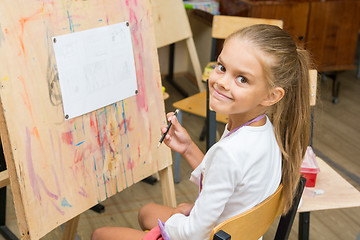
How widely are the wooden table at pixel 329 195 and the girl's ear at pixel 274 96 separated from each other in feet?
1.61

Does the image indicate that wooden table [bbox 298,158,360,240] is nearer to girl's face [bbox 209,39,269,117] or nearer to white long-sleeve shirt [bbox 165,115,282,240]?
white long-sleeve shirt [bbox 165,115,282,240]

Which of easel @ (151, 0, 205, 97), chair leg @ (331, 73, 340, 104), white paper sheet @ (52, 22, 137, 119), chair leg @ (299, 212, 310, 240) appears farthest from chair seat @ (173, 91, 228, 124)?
chair leg @ (331, 73, 340, 104)

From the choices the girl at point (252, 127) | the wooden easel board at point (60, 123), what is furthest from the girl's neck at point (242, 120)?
the wooden easel board at point (60, 123)

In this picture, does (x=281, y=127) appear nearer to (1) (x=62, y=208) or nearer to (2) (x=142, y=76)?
(2) (x=142, y=76)

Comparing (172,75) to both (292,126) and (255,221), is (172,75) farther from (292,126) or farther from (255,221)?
(255,221)

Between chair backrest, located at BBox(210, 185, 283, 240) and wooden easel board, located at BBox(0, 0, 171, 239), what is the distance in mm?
486

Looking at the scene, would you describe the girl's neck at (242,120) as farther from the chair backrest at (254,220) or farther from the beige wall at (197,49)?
the beige wall at (197,49)

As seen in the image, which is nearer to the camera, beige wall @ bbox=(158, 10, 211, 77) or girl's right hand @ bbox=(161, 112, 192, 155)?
girl's right hand @ bbox=(161, 112, 192, 155)

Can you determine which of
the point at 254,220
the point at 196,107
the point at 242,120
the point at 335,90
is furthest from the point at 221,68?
the point at 335,90

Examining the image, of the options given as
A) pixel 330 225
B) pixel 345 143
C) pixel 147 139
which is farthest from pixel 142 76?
Answer: pixel 345 143

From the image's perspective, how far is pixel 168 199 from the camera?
5.28 ft

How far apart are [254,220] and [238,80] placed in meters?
0.32

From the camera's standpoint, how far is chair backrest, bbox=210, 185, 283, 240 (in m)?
0.97

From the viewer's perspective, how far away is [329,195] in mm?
1478
